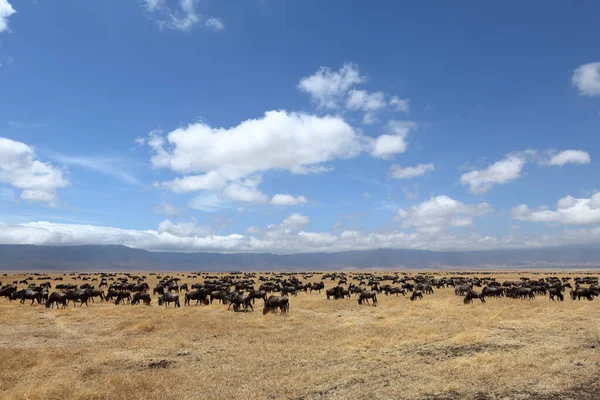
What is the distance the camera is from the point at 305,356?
17281mm

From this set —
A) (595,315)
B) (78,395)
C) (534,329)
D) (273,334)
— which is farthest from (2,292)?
(595,315)

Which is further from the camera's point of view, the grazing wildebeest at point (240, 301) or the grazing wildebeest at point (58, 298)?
the grazing wildebeest at point (58, 298)

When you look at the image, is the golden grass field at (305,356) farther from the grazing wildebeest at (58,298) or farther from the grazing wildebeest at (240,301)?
the grazing wildebeest at (58,298)

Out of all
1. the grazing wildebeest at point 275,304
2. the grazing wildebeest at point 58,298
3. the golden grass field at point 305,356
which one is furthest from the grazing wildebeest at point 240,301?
the grazing wildebeest at point 58,298

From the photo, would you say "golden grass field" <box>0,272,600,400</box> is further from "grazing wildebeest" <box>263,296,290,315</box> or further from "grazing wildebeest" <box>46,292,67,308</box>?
"grazing wildebeest" <box>46,292,67,308</box>

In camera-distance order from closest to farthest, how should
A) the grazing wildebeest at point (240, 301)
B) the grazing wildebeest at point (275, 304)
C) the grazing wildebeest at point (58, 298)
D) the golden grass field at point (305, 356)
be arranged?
the golden grass field at point (305, 356) → the grazing wildebeest at point (275, 304) → the grazing wildebeest at point (240, 301) → the grazing wildebeest at point (58, 298)

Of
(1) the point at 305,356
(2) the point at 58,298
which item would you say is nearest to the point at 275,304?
(1) the point at 305,356

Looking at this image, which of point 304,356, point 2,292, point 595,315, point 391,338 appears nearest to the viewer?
point 304,356

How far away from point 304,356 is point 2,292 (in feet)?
134

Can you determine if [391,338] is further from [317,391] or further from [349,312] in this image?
[349,312]

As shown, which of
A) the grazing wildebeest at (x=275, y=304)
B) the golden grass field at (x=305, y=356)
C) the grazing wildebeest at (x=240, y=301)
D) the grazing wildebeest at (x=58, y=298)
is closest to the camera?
the golden grass field at (x=305, y=356)

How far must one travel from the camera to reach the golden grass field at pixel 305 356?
12648mm

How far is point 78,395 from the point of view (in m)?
12.2

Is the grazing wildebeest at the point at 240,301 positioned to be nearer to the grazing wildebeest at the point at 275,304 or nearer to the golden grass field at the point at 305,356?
the grazing wildebeest at the point at 275,304
